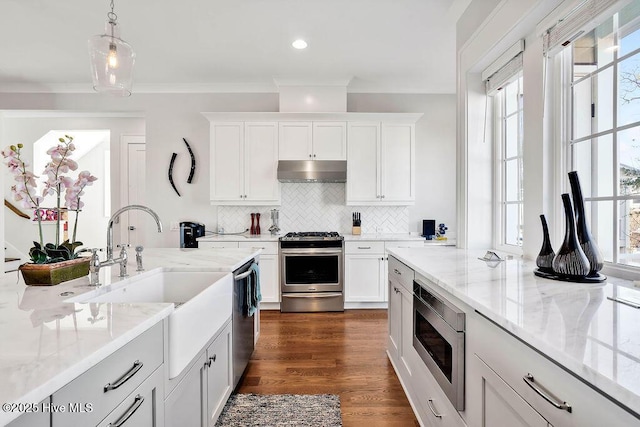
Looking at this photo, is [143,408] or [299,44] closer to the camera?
[143,408]

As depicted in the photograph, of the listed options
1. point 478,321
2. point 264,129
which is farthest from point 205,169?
point 478,321

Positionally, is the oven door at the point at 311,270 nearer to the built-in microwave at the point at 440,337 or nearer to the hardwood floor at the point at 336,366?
the hardwood floor at the point at 336,366

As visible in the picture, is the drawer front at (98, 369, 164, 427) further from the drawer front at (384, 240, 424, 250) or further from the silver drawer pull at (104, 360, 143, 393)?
the drawer front at (384, 240, 424, 250)

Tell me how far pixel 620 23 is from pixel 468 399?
5.65ft

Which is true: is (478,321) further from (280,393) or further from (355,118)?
(355,118)

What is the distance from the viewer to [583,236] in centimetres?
132

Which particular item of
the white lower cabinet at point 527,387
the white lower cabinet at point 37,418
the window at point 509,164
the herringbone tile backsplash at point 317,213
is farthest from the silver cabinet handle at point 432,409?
the herringbone tile backsplash at point 317,213

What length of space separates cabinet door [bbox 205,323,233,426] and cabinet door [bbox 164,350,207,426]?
0.08 meters

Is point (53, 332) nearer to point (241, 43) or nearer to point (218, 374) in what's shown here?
point (218, 374)

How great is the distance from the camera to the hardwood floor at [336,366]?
1998 millimetres

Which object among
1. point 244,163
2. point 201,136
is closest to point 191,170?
point 201,136

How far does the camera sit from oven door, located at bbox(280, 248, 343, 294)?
149 inches

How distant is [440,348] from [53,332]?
143 cm

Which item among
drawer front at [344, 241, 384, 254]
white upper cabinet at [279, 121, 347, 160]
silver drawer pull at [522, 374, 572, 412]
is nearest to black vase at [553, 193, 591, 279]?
silver drawer pull at [522, 374, 572, 412]
